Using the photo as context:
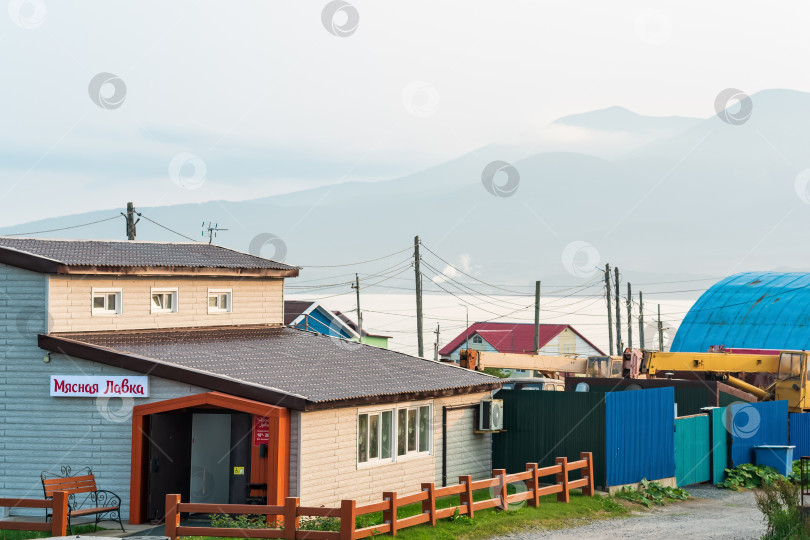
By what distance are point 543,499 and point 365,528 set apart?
6836 mm

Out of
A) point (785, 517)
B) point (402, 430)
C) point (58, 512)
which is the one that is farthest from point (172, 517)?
point (785, 517)

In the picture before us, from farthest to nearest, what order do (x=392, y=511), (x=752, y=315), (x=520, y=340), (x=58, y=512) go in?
(x=520, y=340), (x=752, y=315), (x=392, y=511), (x=58, y=512)

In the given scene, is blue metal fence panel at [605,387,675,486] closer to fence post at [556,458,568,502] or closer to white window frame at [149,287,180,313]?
fence post at [556,458,568,502]

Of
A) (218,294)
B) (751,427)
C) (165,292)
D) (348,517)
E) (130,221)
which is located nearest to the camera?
(348,517)

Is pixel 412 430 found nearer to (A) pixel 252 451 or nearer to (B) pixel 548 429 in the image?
(B) pixel 548 429

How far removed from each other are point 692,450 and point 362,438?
10.2m

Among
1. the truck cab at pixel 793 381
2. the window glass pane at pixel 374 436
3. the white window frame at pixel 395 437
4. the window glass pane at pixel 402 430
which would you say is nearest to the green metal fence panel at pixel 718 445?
the truck cab at pixel 793 381

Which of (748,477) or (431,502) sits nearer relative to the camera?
(431,502)

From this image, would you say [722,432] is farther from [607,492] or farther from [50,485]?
[50,485]

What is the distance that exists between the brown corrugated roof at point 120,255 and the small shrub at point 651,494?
11391mm

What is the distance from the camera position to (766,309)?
62.2 m

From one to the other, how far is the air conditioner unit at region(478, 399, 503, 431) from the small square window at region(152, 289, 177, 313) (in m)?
8.50

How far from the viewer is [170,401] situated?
69.3 ft

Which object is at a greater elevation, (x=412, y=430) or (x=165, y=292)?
(x=165, y=292)
